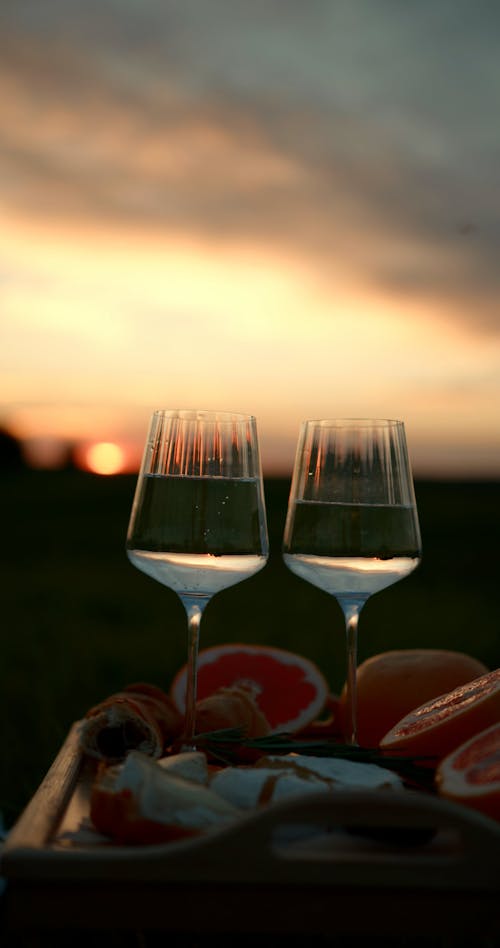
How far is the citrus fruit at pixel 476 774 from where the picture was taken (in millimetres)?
1435

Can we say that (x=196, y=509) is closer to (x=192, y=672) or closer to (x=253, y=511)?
(x=253, y=511)

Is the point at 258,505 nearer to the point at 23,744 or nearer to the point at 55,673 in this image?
the point at 23,744

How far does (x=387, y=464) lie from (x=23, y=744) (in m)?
2.34

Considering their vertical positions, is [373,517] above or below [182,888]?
above

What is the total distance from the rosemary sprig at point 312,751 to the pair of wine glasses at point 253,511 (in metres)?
0.07

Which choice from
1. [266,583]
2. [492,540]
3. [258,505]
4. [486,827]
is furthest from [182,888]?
[492,540]

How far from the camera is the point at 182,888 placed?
3.94 ft

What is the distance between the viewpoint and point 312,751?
75.4 inches

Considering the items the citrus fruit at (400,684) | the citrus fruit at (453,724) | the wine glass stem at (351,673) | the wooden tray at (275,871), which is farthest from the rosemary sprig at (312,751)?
the wooden tray at (275,871)

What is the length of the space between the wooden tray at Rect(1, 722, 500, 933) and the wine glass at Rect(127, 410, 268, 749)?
28.3 inches

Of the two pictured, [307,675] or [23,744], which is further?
[23,744]

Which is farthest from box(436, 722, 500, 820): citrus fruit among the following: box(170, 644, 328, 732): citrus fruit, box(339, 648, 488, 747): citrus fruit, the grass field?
the grass field

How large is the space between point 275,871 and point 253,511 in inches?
36.1

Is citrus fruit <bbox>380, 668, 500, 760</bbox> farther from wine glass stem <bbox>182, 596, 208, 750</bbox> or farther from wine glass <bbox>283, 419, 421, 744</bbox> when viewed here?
wine glass stem <bbox>182, 596, 208, 750</bbox>
